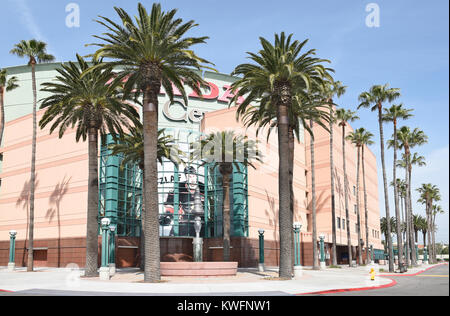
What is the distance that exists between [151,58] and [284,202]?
12537 mm

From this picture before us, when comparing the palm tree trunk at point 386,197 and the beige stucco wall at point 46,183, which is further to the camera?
the beige stucco wall at point 46,183

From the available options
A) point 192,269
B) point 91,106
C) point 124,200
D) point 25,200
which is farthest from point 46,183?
point 192,269

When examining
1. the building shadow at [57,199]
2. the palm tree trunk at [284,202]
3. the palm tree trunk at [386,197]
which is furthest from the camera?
the building shadow at [57,199]

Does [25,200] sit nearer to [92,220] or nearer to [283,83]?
[92,220]

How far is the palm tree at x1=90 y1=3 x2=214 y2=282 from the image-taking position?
84.4ft

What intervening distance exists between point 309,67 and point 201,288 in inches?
676

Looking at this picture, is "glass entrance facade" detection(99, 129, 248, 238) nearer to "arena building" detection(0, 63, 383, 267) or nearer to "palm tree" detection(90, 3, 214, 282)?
"arena building" detection(0, 63, 383, 267)

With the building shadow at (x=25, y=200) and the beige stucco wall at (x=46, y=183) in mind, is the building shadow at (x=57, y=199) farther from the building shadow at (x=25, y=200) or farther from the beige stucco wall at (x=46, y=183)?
the building shadow at (x=25, y=200)

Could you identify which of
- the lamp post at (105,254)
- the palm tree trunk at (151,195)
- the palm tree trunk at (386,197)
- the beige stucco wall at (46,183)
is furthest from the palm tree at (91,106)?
the palm tree trunk at (386,197)

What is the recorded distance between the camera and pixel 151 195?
26062mm

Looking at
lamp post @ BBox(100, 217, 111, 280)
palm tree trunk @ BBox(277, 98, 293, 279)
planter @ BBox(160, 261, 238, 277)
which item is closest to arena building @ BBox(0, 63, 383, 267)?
lamp post @ BBox(100, 217, 111, 280)

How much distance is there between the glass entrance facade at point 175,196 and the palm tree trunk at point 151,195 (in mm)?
17694

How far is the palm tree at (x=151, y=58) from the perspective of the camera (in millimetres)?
25719
